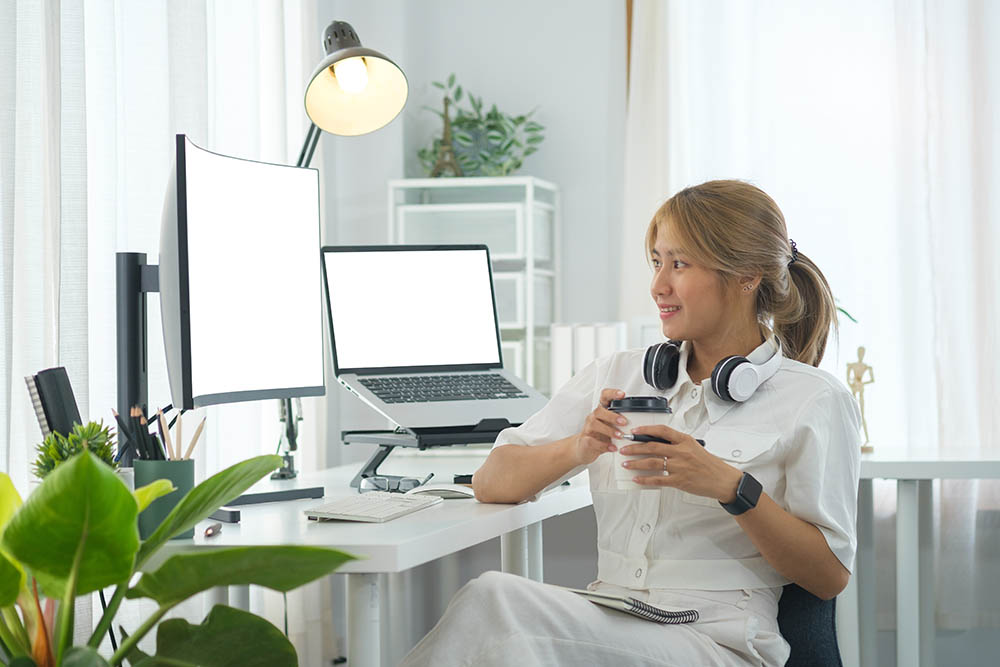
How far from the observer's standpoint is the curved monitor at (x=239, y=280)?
1.52 m

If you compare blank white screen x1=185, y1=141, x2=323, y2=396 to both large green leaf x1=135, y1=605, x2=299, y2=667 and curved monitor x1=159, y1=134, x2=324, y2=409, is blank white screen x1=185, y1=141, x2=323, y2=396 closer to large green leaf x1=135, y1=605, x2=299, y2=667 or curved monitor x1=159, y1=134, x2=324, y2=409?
curved monitor x1=159, y1=134, x2=324, y2=409

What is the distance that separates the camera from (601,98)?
335cm

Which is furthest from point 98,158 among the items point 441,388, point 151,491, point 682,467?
point 682,467

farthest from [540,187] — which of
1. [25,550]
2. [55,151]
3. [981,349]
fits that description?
[25,550]

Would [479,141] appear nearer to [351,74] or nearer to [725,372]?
[351,74]

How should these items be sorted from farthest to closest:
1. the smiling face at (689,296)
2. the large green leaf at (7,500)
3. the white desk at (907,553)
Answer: the white desk at (907,553) → the smiling face at (689,296) → the large green leaf at (7,500)

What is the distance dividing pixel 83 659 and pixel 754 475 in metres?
0.89

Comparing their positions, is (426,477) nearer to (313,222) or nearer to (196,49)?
(313,222)

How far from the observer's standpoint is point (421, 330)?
7.02ft

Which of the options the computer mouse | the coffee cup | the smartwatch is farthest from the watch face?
the computer mouse

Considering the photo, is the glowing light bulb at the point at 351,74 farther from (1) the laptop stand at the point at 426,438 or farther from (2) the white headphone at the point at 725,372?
(2) the white headphone at the point at 725,372

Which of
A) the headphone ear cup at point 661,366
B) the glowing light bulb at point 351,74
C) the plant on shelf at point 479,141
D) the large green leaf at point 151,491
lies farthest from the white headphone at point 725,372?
the plant on shelf at point 479,141

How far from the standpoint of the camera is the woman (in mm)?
1290

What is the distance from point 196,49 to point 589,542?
183cm
